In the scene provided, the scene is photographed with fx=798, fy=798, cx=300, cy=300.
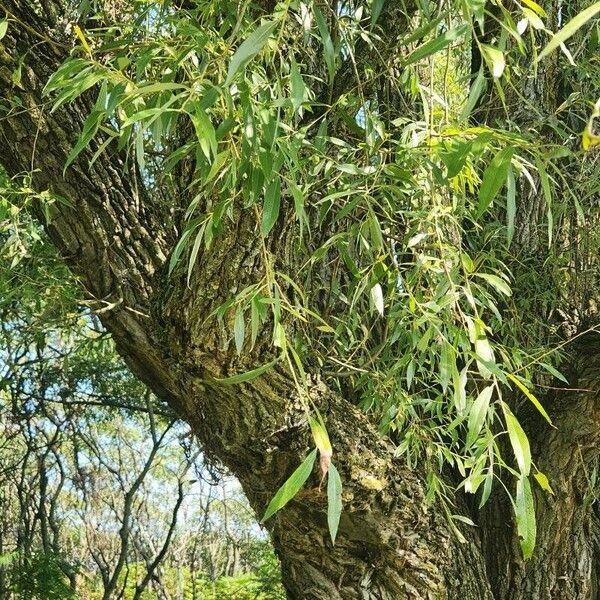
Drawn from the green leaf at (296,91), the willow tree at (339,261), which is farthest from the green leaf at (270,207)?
the green leaf at (296,91)

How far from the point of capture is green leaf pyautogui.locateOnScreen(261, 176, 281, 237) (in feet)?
2.96

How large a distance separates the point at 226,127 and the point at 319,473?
0.80m

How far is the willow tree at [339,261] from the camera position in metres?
1.08

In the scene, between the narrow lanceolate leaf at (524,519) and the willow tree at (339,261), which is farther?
the willow tree at (339,261)

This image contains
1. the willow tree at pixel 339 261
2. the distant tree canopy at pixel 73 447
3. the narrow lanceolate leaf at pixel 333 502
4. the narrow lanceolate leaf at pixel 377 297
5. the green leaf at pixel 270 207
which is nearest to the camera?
the narrow lanceolate leaf at pixel 333 502

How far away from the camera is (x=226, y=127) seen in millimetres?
958

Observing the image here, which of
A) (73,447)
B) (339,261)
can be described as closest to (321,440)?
(339,261)

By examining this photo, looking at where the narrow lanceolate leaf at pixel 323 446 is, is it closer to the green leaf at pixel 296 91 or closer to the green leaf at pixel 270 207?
the green leaf at pixel 270 207

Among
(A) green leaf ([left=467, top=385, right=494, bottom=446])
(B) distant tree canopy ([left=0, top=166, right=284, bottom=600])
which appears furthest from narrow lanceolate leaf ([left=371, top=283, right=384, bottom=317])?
(B) distant tree canopy ([left=0, top=166, right=284, bottom=600])

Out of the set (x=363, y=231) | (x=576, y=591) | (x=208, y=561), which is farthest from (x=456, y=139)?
(x=208, y=561)

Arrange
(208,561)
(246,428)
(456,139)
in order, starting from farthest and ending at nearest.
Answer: (208,561) → (246,428) → (456,139)

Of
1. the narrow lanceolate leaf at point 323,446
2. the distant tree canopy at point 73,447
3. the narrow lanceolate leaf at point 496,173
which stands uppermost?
the distant tree canopy at point 73,447

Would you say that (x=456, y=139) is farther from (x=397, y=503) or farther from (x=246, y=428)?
(x=397, y=503)

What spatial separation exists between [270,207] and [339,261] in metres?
0.81
